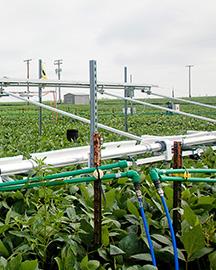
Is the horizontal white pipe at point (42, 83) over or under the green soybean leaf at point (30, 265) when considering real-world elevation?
over

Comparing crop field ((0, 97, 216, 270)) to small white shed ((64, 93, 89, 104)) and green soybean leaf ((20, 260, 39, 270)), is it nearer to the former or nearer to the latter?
green soybean leaf ((20, 260, 39, 270))

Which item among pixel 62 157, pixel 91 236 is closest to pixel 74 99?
pixel 62 157

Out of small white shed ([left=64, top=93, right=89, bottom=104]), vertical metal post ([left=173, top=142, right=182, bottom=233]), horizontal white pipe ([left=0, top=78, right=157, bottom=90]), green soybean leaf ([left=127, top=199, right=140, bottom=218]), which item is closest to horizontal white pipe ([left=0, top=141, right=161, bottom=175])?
green soybean leaf ([left=127, top=199, right=140, bottom=218])

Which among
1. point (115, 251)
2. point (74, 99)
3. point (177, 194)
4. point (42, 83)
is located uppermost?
point (42, 83)

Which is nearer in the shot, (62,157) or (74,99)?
(62,157)

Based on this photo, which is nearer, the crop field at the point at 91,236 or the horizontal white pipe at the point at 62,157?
the crop field at the point at 91,236

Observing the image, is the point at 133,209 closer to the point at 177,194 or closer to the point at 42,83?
the point at 177,194

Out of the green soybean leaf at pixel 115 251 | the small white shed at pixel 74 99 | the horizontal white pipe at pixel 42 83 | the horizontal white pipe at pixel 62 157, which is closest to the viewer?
the green soybean leaf at pixel 115 251

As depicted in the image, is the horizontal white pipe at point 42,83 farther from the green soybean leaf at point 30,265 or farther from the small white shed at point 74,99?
the small white shed at point 74,99

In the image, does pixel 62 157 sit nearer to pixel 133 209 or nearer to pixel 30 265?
pixel 133 209

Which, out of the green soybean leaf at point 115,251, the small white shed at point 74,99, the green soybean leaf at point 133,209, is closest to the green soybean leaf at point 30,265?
the green soybean leaf at point 115,251

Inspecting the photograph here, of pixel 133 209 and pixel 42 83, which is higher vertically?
pixel 42 83

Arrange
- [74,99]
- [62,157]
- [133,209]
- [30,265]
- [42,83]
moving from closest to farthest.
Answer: [30,265] < [133,209] < [62,157] < [42,83] < [74,99]

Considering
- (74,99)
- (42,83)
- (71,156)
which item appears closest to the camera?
(71,156)
